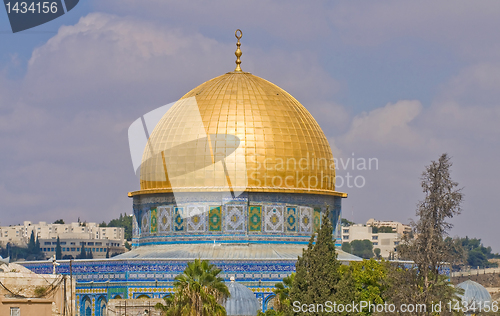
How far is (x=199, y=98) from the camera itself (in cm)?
4422

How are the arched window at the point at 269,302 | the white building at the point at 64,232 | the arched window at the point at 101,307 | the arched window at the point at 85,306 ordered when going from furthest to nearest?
the white building at the point at 64,232 < the arched window at the point at 85,306 < the arched window at the point at 101,307 < the arched window at the point at 269,302

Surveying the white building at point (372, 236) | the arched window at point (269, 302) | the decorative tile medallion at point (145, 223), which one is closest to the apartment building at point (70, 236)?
the white building at point (372, 236)

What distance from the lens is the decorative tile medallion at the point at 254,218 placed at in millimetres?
42156

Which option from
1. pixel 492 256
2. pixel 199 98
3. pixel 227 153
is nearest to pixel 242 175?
pixel 227 153

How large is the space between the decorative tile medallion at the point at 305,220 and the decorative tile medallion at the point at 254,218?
5.09ft

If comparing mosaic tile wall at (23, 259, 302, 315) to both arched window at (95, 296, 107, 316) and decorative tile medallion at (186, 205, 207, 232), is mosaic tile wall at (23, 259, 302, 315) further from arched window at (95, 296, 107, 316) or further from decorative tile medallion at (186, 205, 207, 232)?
decorative tile medallion at (186, 205, 207, 232)

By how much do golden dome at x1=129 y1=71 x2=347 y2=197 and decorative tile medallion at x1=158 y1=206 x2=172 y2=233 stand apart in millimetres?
688

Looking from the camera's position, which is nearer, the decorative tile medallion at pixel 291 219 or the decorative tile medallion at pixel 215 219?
the decorative tile medallion at pixel 215 219

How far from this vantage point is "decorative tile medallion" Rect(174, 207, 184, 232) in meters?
42.6

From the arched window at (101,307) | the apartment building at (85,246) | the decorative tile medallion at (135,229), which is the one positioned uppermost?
the apartment building at (85,246)

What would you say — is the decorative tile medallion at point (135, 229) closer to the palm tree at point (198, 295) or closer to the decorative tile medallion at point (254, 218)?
the decorative tile medallion at point (254, 218)

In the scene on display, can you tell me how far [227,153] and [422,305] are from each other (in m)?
18.3

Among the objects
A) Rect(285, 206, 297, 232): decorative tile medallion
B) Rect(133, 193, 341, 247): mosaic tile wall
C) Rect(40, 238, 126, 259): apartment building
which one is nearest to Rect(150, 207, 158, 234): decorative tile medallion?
Rect(133, 193, 341, 247): mosaic tile wall

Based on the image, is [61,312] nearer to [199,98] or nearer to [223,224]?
[223,224]
